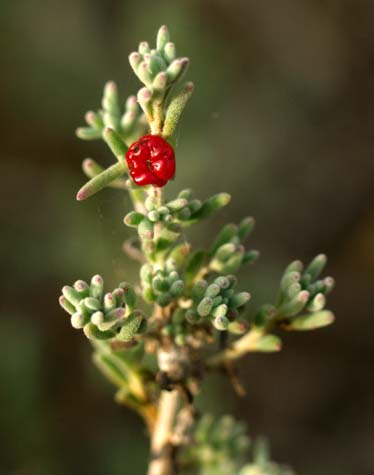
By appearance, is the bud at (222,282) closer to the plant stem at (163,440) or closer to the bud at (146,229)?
the bud at (146,229)

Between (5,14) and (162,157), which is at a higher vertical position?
(5,14)

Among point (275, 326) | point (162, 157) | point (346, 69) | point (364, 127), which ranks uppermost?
point (346, 69)

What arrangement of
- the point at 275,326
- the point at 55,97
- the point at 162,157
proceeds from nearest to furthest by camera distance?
1. the point at 162,157
2. the point at 275,326
3. the point at 55,97

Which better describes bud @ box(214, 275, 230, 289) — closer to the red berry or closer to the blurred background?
the red berry

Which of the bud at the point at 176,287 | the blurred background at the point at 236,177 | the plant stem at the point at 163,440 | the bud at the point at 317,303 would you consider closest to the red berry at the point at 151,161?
the bud at the point at 176,287

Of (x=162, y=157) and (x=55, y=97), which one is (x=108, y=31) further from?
(x=162, y=157)

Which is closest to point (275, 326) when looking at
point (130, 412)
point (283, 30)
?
point (130, 412)

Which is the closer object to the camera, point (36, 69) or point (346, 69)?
point (36, 69)
